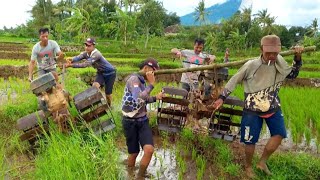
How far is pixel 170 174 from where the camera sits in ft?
14.3

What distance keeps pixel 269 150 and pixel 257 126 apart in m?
0.30

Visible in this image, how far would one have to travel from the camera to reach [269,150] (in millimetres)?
3953

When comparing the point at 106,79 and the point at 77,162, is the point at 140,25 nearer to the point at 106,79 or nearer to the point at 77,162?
the point at 106,79

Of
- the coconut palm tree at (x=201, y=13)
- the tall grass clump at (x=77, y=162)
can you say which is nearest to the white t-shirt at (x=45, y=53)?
the tall grass clump at (x=77, y=162)

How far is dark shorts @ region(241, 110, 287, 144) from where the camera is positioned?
12.8ft

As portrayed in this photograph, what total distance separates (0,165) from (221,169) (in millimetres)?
2486

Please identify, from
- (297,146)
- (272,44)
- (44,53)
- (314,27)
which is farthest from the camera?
(314,27)

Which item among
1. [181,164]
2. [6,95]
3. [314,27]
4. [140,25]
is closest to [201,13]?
[140,25]

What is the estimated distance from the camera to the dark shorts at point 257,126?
3908 mm

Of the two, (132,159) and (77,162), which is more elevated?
(77,162)

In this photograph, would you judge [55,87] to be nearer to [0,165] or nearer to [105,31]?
[0,165]

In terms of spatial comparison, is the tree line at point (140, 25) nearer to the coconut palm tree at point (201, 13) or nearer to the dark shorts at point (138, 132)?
the coconut palm tree at point (201, 13)

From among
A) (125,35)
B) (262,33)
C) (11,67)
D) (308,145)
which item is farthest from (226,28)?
(308,145)

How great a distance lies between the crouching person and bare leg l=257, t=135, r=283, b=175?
4.01ft
